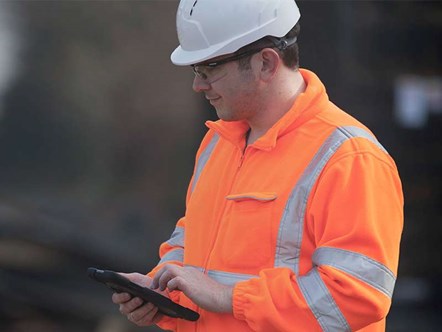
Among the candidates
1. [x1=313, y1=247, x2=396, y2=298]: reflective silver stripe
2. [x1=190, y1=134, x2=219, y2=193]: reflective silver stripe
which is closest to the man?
[x1=313, y1=247, x2=396, y2=298]: reflective silver stripe

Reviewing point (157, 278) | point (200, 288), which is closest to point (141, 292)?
point (157, 278)

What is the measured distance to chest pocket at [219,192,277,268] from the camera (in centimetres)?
236

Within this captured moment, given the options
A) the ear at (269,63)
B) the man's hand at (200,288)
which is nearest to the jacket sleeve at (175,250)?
the man's hand at (200,288)

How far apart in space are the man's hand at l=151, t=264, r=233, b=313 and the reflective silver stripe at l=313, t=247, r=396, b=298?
24cm

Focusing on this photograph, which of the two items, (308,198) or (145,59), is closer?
(308,198)

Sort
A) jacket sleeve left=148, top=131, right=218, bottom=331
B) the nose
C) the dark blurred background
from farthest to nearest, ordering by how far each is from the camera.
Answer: the dark blurred background
jacket sleeve left=148, top=131, right=218, bottom=331
the nose

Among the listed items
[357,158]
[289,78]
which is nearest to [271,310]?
[357,158]

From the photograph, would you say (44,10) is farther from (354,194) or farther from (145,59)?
(354,194)

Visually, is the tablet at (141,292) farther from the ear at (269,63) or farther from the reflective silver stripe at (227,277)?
the ear at (269,63)

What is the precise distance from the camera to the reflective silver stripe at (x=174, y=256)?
8.95 ft

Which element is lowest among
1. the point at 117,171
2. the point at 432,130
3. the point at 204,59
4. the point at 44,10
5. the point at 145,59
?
the point at 432,130

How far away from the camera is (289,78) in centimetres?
249

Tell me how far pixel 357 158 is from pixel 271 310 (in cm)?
39

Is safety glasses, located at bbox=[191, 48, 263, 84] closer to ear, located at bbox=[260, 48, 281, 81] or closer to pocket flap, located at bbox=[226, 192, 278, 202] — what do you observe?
ear, located at bbox=[260, 48, 281, 81]
